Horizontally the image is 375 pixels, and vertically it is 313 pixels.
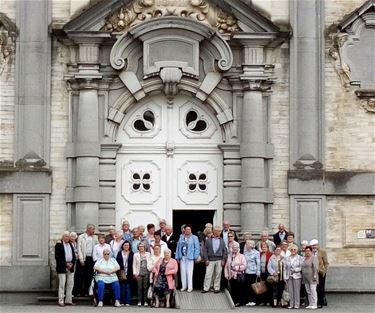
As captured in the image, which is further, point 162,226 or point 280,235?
point 280,235

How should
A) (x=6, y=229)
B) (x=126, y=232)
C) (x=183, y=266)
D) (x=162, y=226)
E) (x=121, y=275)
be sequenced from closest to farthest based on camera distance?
(x=121, y=275)
(x=183, y=266)
(x=126, y=232)
(x=162, y=226)
(x=6, y=229)

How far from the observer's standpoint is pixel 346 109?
27.4 m

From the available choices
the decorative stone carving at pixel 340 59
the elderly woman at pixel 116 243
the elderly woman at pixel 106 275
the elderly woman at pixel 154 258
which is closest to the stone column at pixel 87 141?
the elderly woman at pixel 116 243

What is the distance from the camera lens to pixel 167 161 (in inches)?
1082

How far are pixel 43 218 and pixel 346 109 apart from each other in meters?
6.84

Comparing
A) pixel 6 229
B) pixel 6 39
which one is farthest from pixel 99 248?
pixel 6 39

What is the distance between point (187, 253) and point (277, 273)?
1820 mm

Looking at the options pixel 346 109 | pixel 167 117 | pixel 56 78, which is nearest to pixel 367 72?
pixel 346 109

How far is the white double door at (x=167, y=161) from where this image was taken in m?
27.4

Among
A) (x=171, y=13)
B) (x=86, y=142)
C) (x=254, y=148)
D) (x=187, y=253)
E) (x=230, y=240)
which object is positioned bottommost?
(x=187, y=253)

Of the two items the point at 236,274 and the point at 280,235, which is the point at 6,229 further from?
the point at 280,235

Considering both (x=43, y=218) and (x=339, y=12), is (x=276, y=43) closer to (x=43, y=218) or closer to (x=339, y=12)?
(x=339, y=12)

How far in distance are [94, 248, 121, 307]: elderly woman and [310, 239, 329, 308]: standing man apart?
153 inches

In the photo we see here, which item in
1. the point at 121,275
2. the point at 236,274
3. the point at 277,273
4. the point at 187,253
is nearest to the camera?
the point at 121,275
